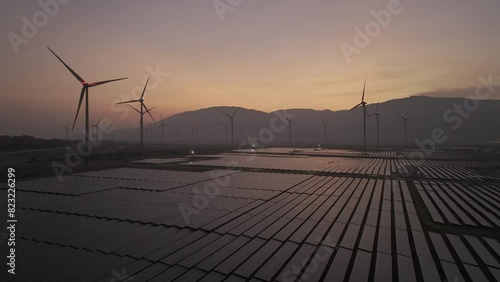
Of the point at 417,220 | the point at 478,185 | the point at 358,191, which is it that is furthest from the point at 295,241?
the point at 478,185

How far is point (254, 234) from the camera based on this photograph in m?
10.8

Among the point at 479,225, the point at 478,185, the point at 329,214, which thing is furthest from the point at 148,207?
the point at 478,185

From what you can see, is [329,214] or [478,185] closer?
[329,214]

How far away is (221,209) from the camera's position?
1445cm

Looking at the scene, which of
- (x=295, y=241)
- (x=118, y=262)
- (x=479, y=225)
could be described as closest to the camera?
(x=118, y=262)

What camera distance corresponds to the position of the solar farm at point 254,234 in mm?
7871

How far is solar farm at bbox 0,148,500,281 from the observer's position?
7.87 metres

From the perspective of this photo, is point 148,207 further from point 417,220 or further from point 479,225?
point 479,225

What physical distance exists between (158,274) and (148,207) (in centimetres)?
777

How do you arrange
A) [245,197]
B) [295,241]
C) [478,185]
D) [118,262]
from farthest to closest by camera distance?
[478,185], [245,197], [295,241], [118,262]

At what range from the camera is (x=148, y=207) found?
48.2 feet

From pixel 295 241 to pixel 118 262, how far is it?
20.0ft

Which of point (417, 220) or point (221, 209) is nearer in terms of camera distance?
point (417, 220)

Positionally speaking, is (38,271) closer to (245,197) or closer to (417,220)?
(245,197)
